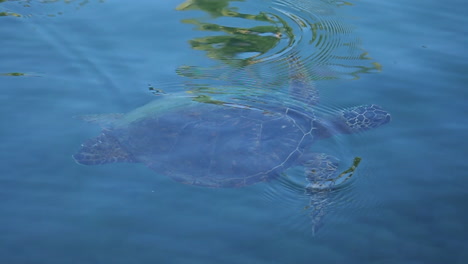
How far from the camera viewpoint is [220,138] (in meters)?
4.64

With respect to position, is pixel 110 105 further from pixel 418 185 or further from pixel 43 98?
pixel 418 185

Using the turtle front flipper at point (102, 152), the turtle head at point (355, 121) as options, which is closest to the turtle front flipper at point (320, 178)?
the turtle head at point (355, 121)

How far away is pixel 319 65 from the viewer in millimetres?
6094

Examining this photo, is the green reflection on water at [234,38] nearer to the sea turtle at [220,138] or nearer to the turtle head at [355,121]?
the sea turtle at [220,138]

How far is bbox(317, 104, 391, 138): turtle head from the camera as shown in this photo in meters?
5.01

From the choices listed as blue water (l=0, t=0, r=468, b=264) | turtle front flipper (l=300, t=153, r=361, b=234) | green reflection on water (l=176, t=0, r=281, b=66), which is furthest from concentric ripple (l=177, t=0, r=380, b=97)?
turtle front flipper (l=300, t=153, r=361, b=234)

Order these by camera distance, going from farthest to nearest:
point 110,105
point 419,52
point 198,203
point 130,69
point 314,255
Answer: point 419,52
point 130,69
point 110,105
point 198,203
point 314,255

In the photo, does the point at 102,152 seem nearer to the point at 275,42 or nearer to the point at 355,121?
the point at 355,121

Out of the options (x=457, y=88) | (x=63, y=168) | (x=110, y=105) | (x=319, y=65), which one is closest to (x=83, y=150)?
(x=63, y=168)

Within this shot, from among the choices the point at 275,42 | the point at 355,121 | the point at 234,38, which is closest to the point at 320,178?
the point at 355,121

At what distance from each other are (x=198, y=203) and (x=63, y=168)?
4.44ft

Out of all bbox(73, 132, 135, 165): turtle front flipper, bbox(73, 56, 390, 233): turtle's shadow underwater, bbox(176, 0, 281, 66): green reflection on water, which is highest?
bbox(176, 0, 281, 66): green reflection on water

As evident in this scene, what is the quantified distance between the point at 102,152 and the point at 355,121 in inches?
100

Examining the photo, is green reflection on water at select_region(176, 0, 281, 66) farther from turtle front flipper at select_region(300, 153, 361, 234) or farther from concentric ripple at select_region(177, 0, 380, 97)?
turtle front flipper at select_region(300, 153, 361, 234)
